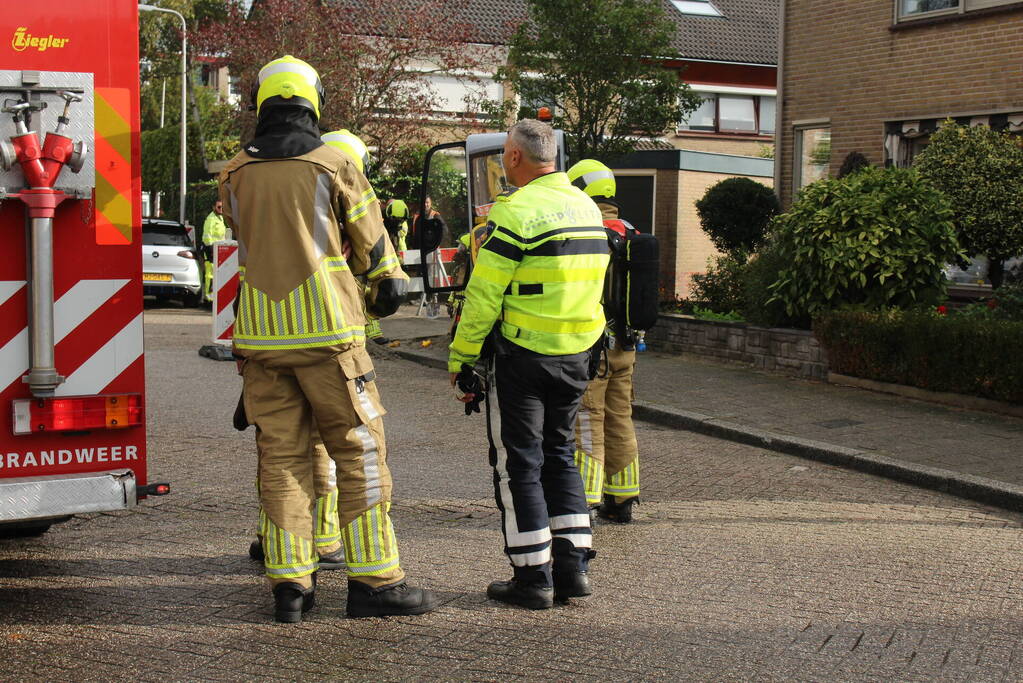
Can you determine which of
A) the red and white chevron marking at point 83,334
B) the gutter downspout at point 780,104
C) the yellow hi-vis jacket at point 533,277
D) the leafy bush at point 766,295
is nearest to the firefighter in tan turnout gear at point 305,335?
the yellow hi-vis jacket at point 533,277

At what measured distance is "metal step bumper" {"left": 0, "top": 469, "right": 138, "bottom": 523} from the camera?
4.62m

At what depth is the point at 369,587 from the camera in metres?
4.83

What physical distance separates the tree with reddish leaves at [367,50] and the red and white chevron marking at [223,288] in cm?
965

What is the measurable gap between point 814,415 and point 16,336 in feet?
22.4

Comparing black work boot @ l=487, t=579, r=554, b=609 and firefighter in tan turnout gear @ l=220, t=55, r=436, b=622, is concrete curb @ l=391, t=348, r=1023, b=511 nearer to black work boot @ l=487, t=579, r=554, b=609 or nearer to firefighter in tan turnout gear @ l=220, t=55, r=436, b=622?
black work boot @ l=487, t=579, r=554, b=609

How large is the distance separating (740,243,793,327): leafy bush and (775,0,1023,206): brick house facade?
3.77m

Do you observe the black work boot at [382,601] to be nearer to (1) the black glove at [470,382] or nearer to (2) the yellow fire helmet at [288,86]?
(1) the black glove at [470,382]

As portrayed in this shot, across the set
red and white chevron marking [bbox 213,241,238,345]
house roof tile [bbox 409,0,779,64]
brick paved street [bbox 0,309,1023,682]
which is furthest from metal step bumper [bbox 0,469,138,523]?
house roof tile [bbox 409,0,779,64]

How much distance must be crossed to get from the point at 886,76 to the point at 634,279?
1122 centimetres

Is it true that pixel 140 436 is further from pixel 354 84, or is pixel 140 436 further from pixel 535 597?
pixel 354 84

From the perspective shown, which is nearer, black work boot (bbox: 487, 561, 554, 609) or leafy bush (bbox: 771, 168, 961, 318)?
black work boot (bbox: 487, 561, 554, 609)

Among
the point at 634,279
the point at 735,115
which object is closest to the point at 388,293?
the point at 634,279

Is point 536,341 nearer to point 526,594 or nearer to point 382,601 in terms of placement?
point 526,594

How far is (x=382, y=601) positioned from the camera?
4.83 metres
